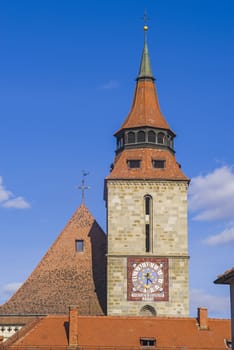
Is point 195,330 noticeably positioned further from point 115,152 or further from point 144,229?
point 115,152

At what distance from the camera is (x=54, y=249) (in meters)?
57.2

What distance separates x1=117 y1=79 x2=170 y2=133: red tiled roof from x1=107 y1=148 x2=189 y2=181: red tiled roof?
5.47 ft

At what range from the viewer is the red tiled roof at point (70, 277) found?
53.8 metres

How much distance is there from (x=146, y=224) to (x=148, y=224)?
12cm

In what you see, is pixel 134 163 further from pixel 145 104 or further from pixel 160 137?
pixel 145 104

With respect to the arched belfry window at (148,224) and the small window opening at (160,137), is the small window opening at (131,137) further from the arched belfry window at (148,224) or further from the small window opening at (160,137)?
the arched belfry window at (148,224)

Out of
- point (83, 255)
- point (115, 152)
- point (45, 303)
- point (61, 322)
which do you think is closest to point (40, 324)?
point (61, 322)

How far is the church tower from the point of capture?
53469 mm

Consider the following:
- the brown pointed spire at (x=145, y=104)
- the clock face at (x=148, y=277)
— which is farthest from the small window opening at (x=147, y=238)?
the brown pointed spire at (x=145, y=104)

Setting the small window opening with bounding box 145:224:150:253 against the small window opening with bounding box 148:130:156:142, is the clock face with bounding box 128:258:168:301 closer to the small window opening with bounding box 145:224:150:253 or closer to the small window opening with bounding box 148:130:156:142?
the small window opening with bounding box 145:224:150:253

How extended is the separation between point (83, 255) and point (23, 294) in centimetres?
456

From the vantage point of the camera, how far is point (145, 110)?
58250 millimetres

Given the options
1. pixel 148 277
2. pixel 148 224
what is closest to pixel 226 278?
pixel 148 277

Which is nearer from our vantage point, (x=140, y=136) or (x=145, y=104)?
(x=140, y=136)
